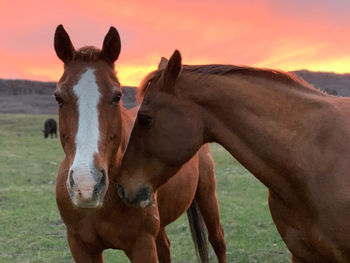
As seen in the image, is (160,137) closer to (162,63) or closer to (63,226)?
(162,63)

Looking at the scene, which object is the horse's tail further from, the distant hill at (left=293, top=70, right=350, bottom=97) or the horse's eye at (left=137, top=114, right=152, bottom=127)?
the distant hill at (left=293, top=70, right=350, bottom=97)

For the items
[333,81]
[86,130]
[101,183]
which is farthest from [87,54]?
[333,81]

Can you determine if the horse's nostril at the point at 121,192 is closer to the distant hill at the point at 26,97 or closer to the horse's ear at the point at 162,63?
the horse's ear at the point at 162,63

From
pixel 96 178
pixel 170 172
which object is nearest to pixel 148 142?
pixel 170 172

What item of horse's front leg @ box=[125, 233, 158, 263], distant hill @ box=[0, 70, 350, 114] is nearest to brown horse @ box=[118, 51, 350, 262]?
horse's front leg @ box=[125, 233, 158, 263]

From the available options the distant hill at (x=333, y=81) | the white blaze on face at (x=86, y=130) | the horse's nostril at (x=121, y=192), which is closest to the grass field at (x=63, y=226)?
the horse's nostril at (x=121, y=192)

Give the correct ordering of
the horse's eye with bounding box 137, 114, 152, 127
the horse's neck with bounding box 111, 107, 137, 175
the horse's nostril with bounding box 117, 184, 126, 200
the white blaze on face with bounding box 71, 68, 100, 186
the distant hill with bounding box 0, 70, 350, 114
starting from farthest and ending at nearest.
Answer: the distant hill with bounding box 0, 70, 350, 114 → the horse's neck with bounding box 111, 107, 137, 175 → the horse's nostril with bounding box 117, 184, 126, 200 → the horse's eye with bounding box 137, 114, 152, 127 → the white blaze on face with bounding box 71, 68, 100, 186

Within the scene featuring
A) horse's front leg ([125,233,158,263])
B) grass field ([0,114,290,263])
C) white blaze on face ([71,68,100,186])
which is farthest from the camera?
grass field ([0,114,290,263])

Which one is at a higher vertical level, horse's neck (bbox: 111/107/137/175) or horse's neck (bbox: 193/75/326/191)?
horse's neck (bbox: 193/75/326/191)

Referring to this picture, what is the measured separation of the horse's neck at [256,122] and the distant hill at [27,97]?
69133mm

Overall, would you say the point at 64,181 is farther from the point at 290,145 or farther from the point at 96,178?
the point at 290,145

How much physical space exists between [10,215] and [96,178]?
693cm

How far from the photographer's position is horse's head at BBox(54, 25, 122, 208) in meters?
2.65

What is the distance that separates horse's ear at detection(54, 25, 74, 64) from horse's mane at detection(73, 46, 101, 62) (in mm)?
52
